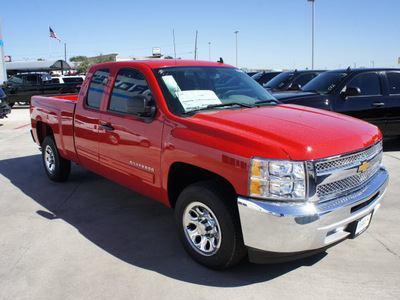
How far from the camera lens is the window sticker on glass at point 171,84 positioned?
363cm

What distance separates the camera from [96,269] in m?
3.22

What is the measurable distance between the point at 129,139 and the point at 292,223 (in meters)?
1.94

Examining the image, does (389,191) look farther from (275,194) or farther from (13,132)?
(13,132)

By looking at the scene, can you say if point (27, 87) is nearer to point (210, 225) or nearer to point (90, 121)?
point (90, 121)

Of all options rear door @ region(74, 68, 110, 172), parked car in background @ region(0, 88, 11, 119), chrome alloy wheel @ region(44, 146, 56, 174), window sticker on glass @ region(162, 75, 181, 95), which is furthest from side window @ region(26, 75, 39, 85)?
window sticker on glass @ region(162, 75, 181, 95)

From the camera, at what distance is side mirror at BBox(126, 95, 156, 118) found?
3.41 meters

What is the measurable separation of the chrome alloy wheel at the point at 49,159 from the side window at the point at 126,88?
2.07 m

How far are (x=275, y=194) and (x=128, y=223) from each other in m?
2.16

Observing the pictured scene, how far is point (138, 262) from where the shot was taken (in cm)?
334

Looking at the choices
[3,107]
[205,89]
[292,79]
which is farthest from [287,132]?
[3,107]

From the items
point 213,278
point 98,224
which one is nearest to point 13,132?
point 98,224

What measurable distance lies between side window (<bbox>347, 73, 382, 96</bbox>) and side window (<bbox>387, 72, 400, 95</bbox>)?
0.25 meters

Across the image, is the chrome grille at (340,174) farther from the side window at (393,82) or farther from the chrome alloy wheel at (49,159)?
the side window at (393,82)

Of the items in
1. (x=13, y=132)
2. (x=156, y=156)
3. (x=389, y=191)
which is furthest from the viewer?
(x=13, y=132)
